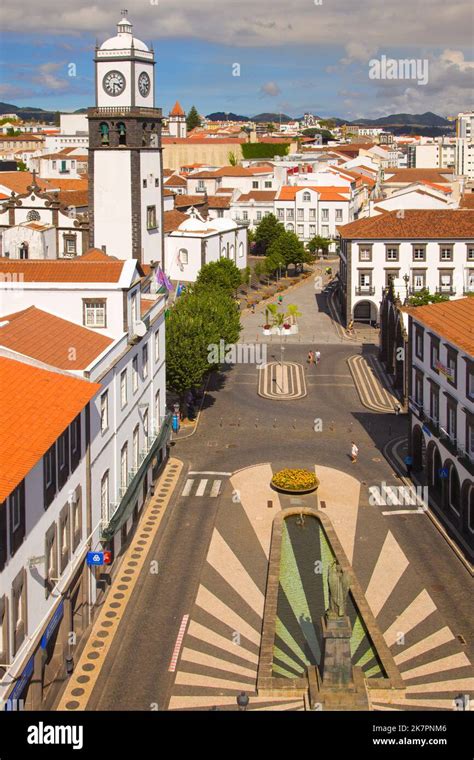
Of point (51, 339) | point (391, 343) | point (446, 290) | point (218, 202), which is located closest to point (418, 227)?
point (446, 290)

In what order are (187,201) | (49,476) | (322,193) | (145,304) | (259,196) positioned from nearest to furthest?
(49,476) → (145,304) → (187,201) → (322,193) → (259,196)

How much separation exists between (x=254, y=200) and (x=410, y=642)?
128 metres

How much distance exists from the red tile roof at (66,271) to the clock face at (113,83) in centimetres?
3295

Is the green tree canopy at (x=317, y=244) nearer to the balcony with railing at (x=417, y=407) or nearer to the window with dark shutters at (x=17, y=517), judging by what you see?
the balcony with railing at (x=417, y=407)

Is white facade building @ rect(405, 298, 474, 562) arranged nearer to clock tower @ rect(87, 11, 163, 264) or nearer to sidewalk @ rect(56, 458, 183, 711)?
sidewalk @ rect(56, 458, 183, 711)

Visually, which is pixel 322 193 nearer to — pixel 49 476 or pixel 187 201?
pixel 187 201

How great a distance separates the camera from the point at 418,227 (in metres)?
94.4

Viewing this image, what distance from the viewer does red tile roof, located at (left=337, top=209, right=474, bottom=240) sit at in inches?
3674

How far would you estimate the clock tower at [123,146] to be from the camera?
71.6 meters

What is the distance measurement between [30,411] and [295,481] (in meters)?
24.1

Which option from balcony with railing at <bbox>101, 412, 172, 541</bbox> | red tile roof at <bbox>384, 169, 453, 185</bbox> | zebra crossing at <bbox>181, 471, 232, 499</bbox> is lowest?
zebra crossing at <bbox>181, 471, 232, 499</bbox>

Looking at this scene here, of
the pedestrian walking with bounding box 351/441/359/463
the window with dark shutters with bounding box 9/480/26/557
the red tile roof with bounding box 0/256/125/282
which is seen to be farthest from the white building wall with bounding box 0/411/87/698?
the pedestrian walking with bounding box 351/441/359/463

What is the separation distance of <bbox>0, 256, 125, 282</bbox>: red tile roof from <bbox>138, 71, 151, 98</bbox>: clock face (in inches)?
1333

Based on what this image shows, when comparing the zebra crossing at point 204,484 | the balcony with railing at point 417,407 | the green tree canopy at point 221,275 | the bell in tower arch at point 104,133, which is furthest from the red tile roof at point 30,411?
the green tree canopy at point 221,275
